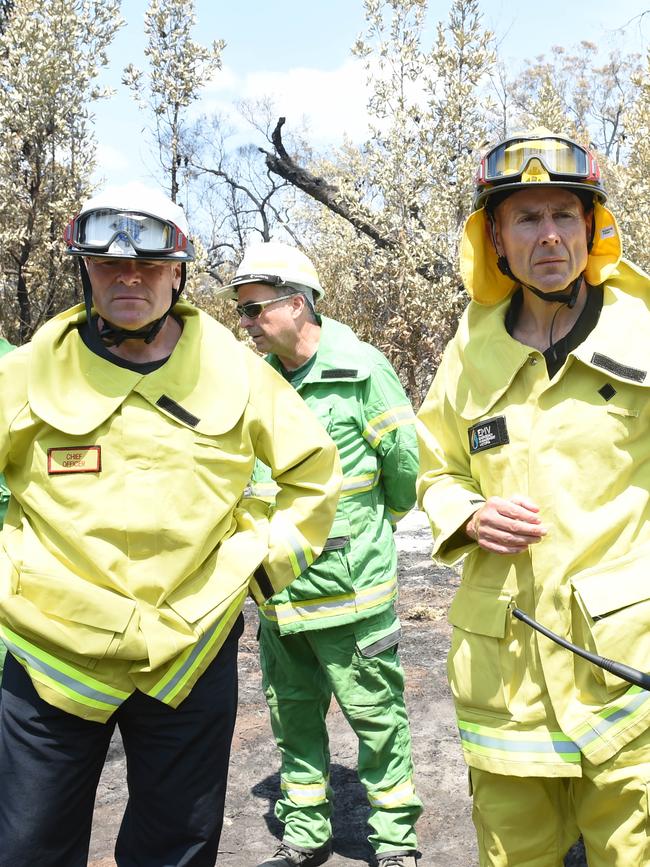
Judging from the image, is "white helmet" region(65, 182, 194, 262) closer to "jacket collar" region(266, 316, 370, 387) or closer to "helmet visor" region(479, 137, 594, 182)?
"helmet visor" region(479, 137, 594, 182)

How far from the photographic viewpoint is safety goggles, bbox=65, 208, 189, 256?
2.57 m

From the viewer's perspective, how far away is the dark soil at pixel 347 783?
156 inches

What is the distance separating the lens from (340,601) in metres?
3.86

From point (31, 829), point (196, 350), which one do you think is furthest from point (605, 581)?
point (31, 829)

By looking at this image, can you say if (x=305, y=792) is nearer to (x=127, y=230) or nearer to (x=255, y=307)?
(x=255, y=307)

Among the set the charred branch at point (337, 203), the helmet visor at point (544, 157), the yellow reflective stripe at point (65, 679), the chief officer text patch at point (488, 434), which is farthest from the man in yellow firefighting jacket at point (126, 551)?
the charred branch at point (337, 203)

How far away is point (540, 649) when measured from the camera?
2.36 meters

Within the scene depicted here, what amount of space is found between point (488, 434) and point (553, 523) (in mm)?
309

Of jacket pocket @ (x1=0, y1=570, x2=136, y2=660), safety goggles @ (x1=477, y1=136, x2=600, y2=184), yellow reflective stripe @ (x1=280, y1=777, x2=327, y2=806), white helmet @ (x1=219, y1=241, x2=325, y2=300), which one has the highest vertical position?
safety goggles @ (x1=477, y1=136, x2=600, y2=184)

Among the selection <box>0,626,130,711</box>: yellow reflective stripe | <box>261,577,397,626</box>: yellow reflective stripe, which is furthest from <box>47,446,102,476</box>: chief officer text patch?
<box>261,577,397,626</box>: yellow reflective stripe

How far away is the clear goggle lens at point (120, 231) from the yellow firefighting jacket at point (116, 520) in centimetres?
25

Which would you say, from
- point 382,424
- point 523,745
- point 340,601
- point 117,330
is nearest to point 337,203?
point 382,424

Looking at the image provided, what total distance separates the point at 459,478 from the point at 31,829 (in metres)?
1.49

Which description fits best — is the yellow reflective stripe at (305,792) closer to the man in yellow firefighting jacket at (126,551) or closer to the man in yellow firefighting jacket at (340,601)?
the man in yellow firefighting jacket at (340,601)
